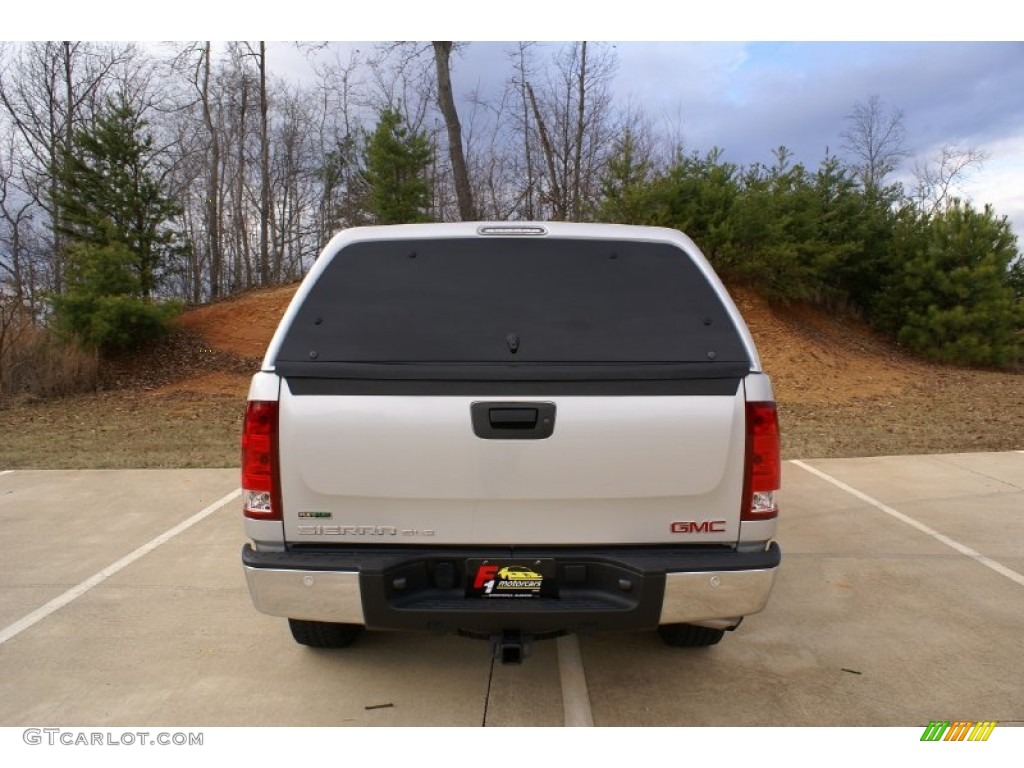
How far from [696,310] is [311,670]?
97.0 inches

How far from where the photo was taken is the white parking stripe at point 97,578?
3848mm

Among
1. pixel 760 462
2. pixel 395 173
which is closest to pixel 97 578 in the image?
pixel 760 462

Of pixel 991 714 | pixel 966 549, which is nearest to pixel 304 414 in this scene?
pixel 991 714

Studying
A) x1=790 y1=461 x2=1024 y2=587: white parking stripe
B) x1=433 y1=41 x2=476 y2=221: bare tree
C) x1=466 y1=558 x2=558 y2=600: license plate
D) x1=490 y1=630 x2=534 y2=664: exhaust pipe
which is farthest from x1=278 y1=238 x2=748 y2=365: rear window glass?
x1=433 y1=41 x2=476 y2=221: bare tree

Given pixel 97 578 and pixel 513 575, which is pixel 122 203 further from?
pixel 513 575

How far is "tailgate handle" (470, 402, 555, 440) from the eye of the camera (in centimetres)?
256

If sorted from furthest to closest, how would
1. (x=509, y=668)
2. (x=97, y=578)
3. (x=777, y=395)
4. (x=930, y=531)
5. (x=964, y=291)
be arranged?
(x=964, y=291) < (x=777, y=395) < (x=930, y=531) < (x=97, y=578) < (x=509, y=668)

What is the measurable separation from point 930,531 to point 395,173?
18.1 m

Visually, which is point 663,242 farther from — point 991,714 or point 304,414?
point 991,714

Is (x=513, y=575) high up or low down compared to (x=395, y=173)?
down

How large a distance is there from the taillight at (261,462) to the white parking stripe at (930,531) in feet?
14.9

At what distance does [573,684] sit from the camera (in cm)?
320
